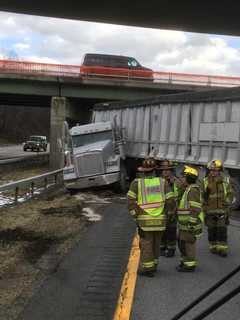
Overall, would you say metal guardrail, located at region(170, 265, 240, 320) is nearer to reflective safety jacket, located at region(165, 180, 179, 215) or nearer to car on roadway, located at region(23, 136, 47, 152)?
reflective safety jacket, located at region(165, 180, 179, 215)

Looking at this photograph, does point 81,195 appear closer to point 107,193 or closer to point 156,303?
point 107,193

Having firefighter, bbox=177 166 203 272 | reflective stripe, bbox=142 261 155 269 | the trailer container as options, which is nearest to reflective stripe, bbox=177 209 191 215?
firefighter, bbox=177 166 203 272

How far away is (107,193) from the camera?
61.5ft

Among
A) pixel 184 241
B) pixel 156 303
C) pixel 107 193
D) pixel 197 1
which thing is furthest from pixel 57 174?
pixel 156 303

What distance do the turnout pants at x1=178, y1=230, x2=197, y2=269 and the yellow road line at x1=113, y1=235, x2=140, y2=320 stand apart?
665mm

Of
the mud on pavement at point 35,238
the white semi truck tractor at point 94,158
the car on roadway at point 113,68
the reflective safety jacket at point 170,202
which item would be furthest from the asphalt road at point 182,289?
the car on roadway at point 113,68

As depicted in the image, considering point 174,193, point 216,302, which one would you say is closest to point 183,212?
point 174,193

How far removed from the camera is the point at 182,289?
6.30 m

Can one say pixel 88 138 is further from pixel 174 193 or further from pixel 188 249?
pixel 188 249

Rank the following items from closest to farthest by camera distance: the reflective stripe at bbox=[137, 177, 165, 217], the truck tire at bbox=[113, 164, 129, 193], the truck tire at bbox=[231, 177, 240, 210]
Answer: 1. the reflective stripe at bbox=[137, 177, 165, 217]
2. the truck tire at bbox=[231, 177, 240, 210]
3. the truck tire at bbox=[113, 164, 129, 193]

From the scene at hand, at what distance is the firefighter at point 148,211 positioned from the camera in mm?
6953

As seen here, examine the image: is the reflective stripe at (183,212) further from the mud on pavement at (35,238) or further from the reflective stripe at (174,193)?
the mud on pavement at (35,238)

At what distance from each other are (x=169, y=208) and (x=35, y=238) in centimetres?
353

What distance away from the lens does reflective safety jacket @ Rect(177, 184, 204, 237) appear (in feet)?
23.9
